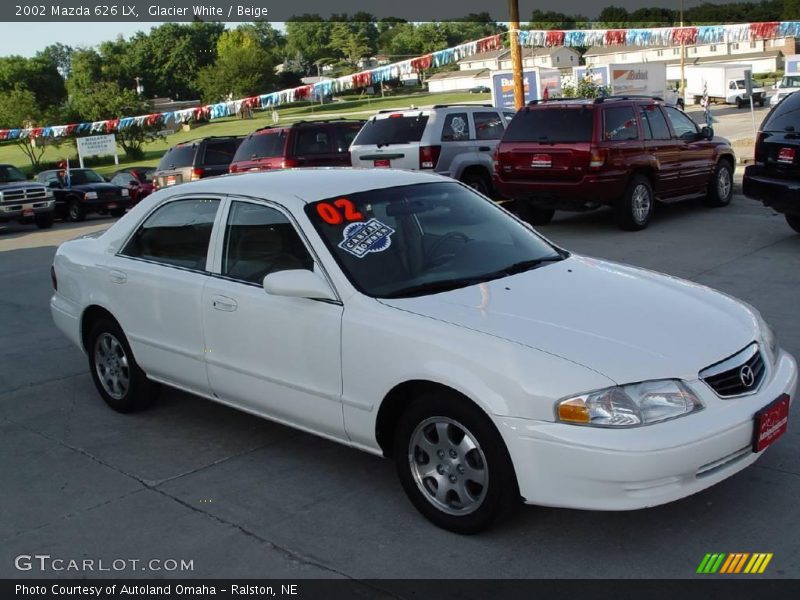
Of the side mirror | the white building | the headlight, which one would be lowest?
the white building

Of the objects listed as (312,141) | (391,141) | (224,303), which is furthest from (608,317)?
(312,141)

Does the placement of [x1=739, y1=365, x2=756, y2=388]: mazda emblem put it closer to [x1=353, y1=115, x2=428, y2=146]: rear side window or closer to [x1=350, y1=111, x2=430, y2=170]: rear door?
[x1=350, y1=111, x2=430, y2=170]: rear door

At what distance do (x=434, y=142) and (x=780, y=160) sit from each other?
5.75 m

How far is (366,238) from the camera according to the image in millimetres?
4758

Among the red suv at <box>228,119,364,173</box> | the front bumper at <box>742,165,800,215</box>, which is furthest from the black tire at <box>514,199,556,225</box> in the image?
the red suv at <box>228,119,364,173</box>

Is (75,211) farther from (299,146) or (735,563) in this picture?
(735,563)

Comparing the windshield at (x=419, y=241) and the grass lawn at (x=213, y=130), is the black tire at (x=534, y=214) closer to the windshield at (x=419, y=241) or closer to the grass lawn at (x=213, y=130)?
the windshield at (x=419, y=241)

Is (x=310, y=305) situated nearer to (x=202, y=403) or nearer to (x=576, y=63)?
(x=202, y=403)

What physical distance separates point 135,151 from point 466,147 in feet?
166

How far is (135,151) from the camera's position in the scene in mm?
61438

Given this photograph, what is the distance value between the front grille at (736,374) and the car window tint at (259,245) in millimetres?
2026

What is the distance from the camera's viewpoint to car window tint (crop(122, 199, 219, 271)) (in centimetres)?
535

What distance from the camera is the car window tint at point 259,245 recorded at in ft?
15.9

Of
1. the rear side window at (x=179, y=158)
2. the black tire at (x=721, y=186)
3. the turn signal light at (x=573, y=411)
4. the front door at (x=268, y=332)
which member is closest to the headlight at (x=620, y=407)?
the turn signal light at (x=573, y=411)
